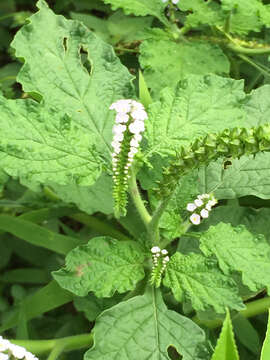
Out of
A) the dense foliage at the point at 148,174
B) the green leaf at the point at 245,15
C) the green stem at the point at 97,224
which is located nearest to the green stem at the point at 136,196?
the dense foliage at the point at 148,174

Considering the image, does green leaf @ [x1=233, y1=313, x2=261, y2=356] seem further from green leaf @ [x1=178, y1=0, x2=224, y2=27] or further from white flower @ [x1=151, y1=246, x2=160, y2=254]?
green leaf @ [x1=178, y1=0, x2=224, y2=27]

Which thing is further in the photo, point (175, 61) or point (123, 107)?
point (175, 61)

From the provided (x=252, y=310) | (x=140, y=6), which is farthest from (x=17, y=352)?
(x=140, y=6)

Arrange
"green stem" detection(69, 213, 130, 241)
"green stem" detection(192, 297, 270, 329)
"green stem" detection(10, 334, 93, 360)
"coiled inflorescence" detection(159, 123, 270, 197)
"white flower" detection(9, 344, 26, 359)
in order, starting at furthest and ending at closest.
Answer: "green stem" detection(69, 213, 130, 241)
"green stem" detection(192, 297, 270, 329)
"green stem" detection(10, 334, 93, 360)
"white flower" detection(9, 344, 26, 359)
"coiled inflorescence" detection(159, 123, 270, 197)

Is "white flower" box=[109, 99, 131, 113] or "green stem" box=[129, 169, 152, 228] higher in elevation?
"white flower" box=[109, 99, 131, 113]

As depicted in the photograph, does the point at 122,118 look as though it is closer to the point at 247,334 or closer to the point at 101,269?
the point at 101,269

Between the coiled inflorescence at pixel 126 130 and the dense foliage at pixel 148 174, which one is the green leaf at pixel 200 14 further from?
Result: the coiled inflorescence at pixel 126 130

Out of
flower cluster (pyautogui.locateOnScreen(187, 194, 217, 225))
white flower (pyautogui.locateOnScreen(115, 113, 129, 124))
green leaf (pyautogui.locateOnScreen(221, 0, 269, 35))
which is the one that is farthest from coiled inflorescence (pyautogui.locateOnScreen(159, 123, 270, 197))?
green leaf (pyautogui.locateOnScreen(221, 0, 269, 35))
